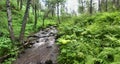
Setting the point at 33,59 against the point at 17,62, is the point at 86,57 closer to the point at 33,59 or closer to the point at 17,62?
the point at 33,59

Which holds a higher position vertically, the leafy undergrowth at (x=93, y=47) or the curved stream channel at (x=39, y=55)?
the leafy undergrowth at (x=93, y=47)

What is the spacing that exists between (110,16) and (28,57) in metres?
6.67

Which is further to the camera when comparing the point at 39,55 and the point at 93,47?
the point at 39,55

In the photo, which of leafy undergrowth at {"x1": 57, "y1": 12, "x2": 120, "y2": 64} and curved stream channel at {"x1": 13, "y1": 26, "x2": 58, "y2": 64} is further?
curved stream channel at {"x1": 13, "y1": 26, "x2": 58, "y2": 64}

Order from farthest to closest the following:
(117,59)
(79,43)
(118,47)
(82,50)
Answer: (79,43)
(82,50)
(118,47)
(117,59)

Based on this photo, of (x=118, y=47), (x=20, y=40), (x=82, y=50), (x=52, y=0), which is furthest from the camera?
(x=52, y=0)

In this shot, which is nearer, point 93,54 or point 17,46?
point 93,54

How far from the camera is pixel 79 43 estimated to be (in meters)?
10.6

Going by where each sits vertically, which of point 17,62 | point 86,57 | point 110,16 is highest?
point 110,16

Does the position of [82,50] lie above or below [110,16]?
below

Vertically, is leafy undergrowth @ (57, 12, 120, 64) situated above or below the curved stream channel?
above

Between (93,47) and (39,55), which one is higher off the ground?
(93,47)

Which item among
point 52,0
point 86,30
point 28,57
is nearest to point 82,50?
point 86,30

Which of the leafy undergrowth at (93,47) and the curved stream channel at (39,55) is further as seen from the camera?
the curved stream channel at (39,55)
